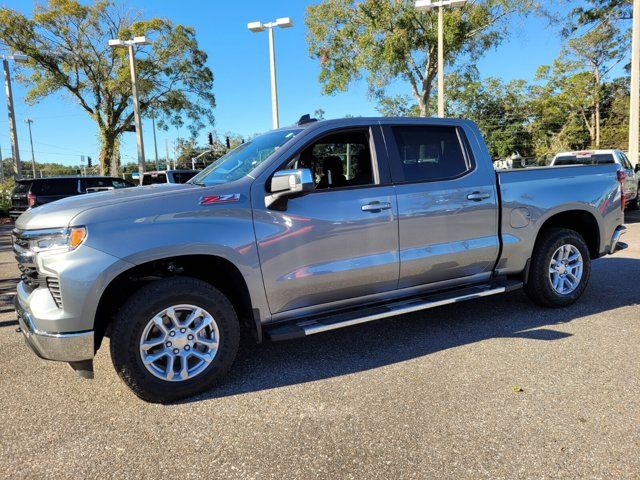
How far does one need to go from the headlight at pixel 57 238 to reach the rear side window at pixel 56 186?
12.5 metres

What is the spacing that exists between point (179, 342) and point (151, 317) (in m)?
0.27

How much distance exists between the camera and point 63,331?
9.90 ft

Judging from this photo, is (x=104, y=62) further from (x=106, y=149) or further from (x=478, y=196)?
(x=478, y=196)

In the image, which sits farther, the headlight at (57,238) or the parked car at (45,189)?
the parked car at (45,189)

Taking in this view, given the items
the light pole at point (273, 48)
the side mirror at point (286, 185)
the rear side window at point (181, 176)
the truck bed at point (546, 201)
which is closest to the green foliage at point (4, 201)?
the rear side window at point (181, 176)

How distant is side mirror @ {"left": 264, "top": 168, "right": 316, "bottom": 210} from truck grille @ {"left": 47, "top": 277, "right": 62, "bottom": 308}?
1451mm

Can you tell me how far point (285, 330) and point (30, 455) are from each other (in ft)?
5.62

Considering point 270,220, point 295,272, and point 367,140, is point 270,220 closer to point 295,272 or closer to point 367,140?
point 295,272

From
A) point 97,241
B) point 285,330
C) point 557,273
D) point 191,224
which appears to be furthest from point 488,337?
point 97,241

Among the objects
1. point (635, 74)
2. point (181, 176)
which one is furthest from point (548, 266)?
point (635, 74)

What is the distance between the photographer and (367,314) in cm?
384

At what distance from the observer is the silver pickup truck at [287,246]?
3107 mm

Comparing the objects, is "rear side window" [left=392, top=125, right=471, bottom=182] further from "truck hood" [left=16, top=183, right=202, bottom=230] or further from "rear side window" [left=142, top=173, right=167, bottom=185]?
"rear side window" [left=142, top=173, right=167, bottom=185]

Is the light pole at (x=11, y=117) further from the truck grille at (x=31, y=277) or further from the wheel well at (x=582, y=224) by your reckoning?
the wheel well at (x=582, y=224)
